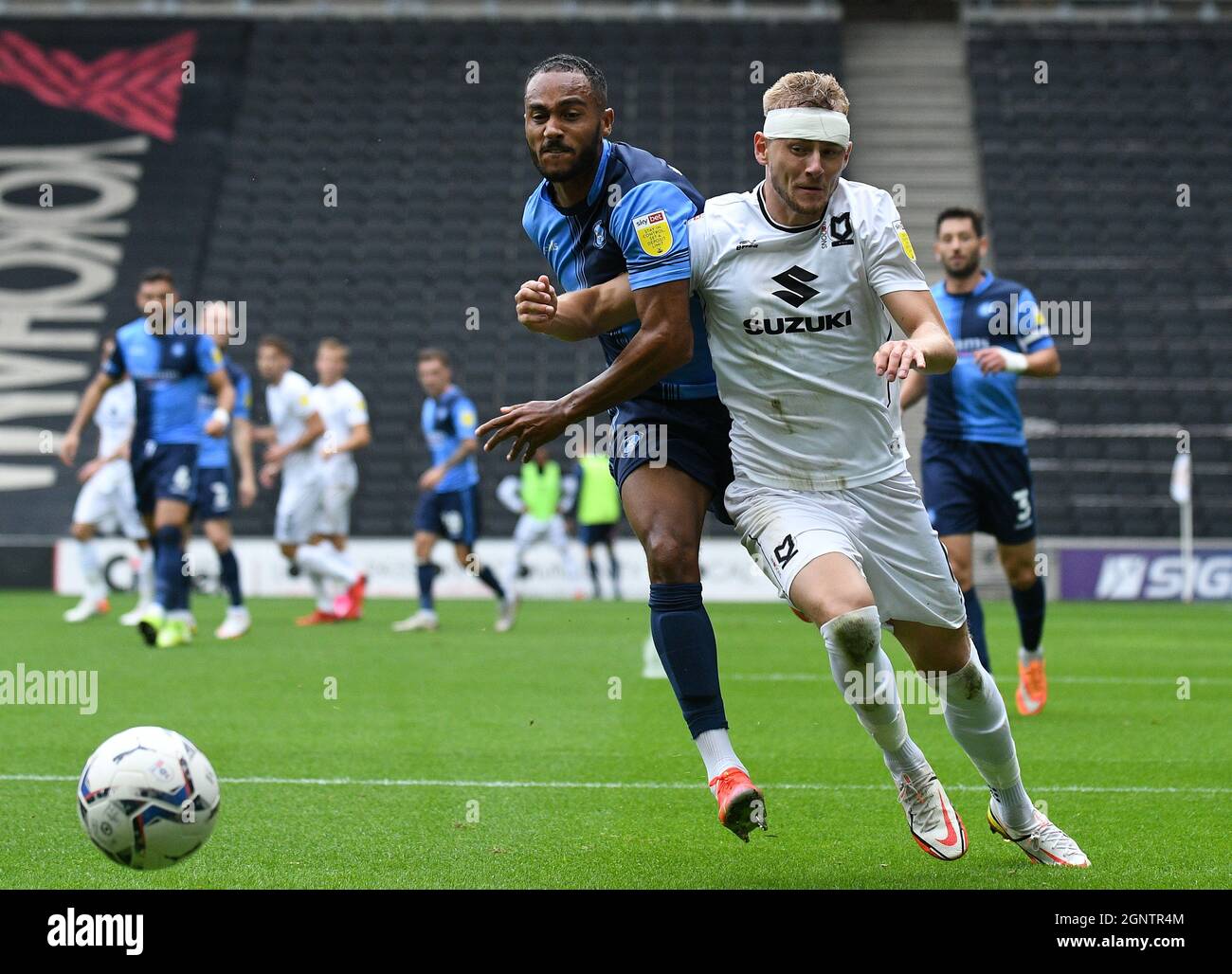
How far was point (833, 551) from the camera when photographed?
4.34m

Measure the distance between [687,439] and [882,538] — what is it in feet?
2.30

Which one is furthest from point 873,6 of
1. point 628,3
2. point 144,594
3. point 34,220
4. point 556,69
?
point 556,69

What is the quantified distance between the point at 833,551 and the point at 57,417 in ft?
65.6

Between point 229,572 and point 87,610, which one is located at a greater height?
point 229,572

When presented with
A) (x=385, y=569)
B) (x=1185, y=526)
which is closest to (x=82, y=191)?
(x=385, y=569)

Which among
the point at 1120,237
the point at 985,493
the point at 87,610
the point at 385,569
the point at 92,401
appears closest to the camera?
the point at 985,493

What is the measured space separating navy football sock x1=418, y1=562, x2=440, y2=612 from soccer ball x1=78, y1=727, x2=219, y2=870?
9.76 metres

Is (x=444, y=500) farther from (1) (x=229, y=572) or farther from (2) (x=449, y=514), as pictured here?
(1) (x=229, y=572)

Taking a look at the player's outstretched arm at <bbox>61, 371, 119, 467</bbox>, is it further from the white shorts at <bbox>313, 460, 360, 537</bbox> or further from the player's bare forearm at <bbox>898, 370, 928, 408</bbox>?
the player's bare forearm at <bbox>898, 370, 928, 408</bbox>

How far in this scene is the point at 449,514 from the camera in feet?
46.3

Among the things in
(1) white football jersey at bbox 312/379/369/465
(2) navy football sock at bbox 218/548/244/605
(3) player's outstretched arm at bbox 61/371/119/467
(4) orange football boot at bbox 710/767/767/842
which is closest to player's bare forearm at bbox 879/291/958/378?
(4) orange football boot at bbox 710/767/767/842

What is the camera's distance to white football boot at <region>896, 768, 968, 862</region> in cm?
451

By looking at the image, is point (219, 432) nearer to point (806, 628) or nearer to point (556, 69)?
point (806, 628)

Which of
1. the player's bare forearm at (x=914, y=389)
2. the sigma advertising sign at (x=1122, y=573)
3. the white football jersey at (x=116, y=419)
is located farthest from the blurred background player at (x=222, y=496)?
the sigma advertising sign at (x=1122, y=573)
